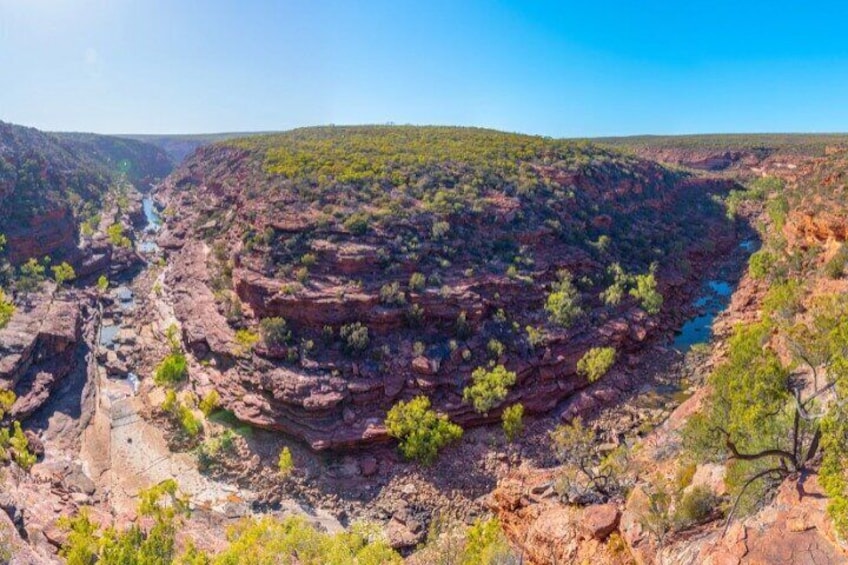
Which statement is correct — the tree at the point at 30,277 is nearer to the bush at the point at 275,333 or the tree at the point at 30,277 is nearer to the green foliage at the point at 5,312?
the green foliage at the point at 5,312

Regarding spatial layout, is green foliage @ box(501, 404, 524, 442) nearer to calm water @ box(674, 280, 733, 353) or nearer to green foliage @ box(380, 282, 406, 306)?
green foliage @ box(380, 282, 406, 306)

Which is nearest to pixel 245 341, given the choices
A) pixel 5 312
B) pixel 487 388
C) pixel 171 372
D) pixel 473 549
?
pixel 171 372

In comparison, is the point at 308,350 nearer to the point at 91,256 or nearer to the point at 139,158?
the point at 91,256

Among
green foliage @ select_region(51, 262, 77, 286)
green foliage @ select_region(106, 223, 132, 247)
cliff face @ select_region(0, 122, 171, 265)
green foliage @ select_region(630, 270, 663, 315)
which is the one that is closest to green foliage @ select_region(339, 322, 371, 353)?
green foliage @ select_region(630, 270, 663, 315)

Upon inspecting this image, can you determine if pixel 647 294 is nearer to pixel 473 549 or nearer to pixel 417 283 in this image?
pixel 417 283

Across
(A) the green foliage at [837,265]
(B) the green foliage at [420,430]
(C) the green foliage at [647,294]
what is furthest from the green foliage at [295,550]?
(A) the green foliage at [837,265]

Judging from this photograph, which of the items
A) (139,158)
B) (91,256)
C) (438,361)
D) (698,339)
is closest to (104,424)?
(438,361)
